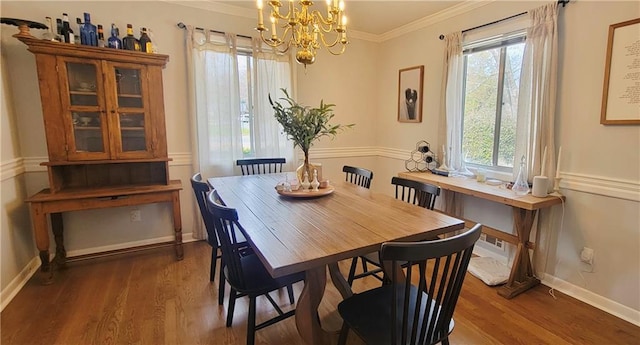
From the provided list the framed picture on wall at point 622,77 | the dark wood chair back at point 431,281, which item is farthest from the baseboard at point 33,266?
the framed picture on wall at point 622,77

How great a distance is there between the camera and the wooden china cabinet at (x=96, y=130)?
2.40m

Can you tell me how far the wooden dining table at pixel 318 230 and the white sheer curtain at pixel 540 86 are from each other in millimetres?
1331

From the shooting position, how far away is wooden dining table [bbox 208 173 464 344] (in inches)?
48.8

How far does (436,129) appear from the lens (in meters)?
3.44

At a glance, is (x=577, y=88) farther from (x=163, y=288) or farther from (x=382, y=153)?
(x=163, y=288)

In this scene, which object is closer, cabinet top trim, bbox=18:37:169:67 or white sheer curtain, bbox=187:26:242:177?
cabinet top trim, bbox=18:37:169:67

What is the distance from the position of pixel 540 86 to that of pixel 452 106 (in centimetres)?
86

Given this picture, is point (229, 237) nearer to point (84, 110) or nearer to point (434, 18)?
point (84, 110)

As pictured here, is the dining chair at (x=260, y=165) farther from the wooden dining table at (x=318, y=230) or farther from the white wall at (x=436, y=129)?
the wooden dining table at (x=318, y=230)

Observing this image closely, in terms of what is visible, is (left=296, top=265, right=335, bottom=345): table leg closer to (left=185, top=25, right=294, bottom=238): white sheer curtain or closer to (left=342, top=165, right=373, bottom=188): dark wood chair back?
(left=342, top=165, right=373, bottom=188): dark wood chair back

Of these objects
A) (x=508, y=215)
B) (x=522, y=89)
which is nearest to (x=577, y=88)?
(x=522, y=89)

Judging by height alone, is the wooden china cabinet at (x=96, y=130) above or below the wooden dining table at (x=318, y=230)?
above

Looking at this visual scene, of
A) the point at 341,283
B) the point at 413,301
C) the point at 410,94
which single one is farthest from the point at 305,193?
the point at 410,94

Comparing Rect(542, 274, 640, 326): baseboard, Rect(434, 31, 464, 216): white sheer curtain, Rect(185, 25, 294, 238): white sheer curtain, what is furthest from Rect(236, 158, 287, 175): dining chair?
Rect(542, 274, 640, 326): baseboard
